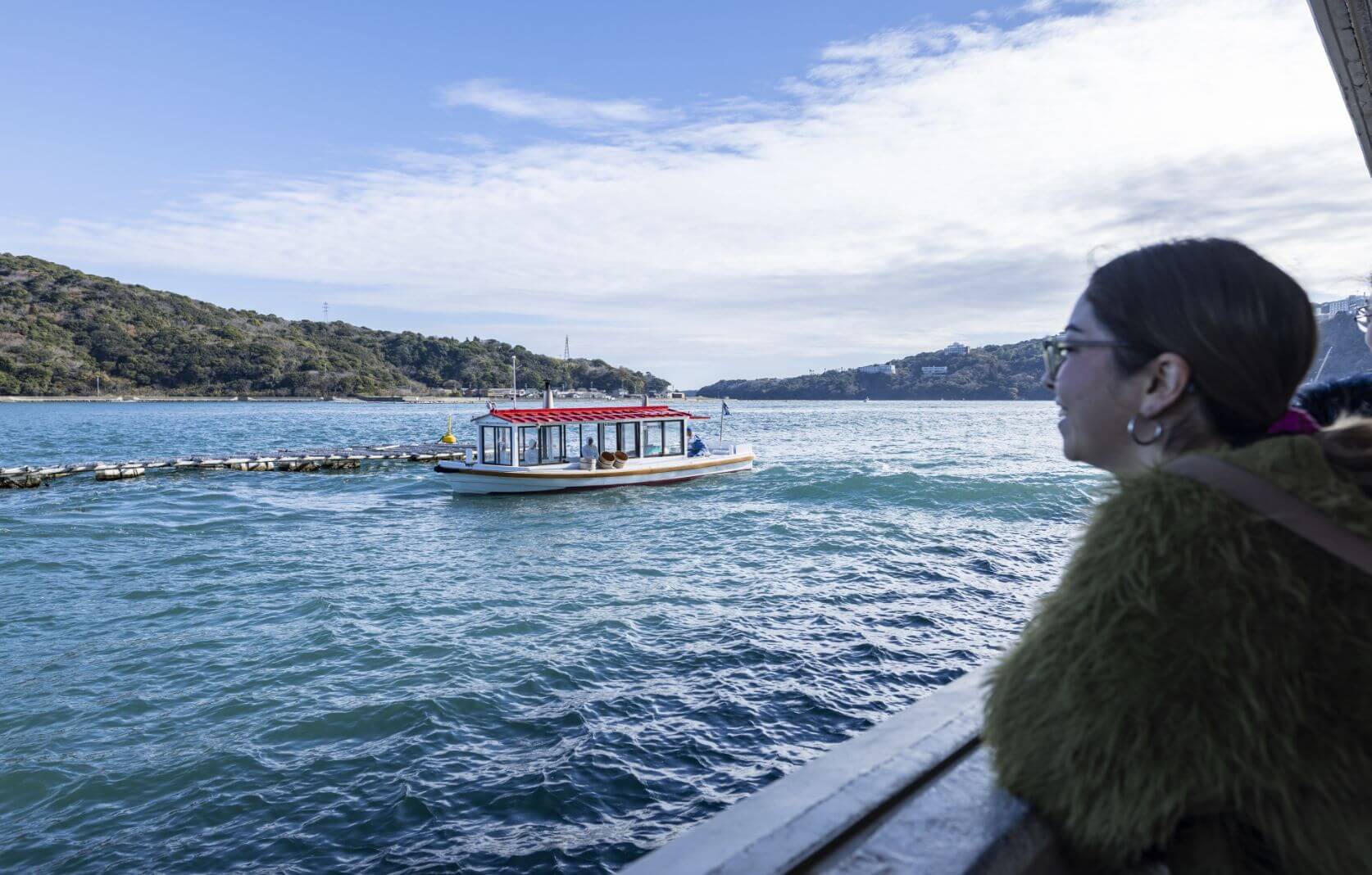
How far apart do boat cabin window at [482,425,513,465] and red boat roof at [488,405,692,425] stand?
653 millimetres

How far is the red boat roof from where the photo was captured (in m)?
Result: 27.3

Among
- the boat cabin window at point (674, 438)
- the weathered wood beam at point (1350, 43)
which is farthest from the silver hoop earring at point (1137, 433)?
the boat cabin window at point (674, 438)

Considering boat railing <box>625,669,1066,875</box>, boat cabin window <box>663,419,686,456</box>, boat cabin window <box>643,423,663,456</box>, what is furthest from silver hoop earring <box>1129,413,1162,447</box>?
boat cabin window <box>663,419,686,456</box>

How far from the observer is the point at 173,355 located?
154 metres

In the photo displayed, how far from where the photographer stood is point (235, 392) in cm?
15412

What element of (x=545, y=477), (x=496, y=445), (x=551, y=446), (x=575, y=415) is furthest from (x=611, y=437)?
(x=496, y=445)

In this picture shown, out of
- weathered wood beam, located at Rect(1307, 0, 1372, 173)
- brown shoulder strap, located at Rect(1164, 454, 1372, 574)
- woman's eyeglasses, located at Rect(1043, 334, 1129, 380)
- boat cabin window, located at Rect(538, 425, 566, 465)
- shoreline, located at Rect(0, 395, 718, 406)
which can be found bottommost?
boat cabin window, located at Rect(538, 425, 566, 465)

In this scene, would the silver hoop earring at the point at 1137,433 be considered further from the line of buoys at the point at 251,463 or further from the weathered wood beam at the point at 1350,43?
the line of buoys at the point at 251,463

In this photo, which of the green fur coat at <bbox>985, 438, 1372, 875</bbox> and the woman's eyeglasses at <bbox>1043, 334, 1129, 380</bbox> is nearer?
the green fur coat at <bbox>985, 438, 1372, 875</bbox>

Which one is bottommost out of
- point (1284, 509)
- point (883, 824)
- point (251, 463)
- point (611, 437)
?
point (251, 463)

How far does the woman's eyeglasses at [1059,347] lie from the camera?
141cm

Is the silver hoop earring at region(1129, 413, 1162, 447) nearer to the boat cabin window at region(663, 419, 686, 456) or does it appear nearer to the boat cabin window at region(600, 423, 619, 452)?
the boat cabin window at region(600, 423, 619, 452)

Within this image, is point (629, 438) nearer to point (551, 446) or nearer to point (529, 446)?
point (551, 446)

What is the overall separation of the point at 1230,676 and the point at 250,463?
40.2 metres
